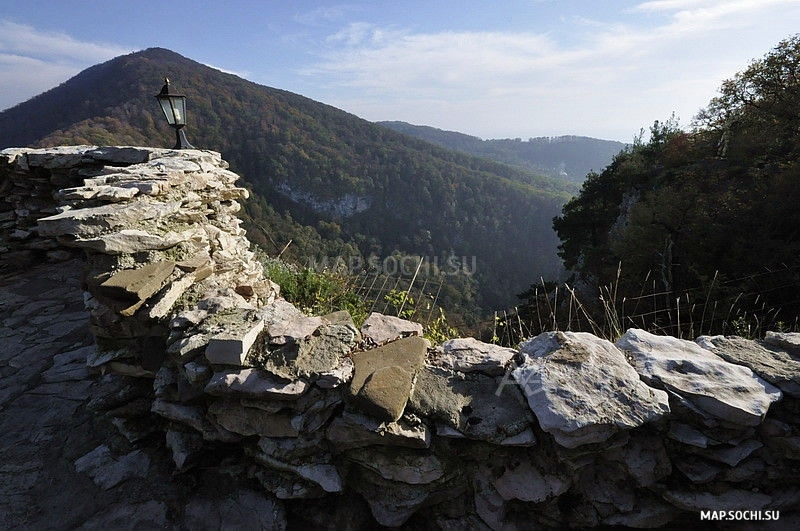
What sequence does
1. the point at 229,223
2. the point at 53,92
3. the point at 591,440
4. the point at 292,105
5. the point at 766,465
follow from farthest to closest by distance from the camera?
the point at 292,105
the point at 53,92
the point at 229,223
the point at 766,465
the point at 591,440

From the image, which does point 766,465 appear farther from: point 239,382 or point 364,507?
point 239,382

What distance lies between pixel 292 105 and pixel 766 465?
79.1 m

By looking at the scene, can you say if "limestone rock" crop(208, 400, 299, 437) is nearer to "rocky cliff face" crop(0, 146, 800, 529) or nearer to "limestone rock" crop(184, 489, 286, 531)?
"rocky cliff face" crop(0, 146, 800, 529)

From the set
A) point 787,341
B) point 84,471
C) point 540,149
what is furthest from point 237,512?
point 540,149

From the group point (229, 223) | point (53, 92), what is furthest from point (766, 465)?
point (53, 92)

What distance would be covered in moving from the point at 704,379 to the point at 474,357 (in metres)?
1.03

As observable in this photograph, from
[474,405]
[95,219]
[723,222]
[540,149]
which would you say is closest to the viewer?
[474,405]

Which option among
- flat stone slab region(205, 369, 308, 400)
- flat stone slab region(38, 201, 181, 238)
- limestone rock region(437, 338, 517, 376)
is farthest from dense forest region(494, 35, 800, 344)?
flat stone slab region(38, 201, 181, 238)

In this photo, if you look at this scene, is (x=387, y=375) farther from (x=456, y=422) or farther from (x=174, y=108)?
(x=174, y=108)

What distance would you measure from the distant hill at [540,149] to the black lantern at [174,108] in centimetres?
14507

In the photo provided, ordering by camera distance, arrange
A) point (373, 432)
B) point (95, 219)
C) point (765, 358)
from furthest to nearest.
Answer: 1. point (95, 219)
2. point (765, 358)
3. point (373, 432)

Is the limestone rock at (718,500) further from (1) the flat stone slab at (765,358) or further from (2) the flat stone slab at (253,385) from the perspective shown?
(2) the flat stone slab at (253,385)

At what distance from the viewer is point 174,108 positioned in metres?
4.79

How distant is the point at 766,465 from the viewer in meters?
1.69
